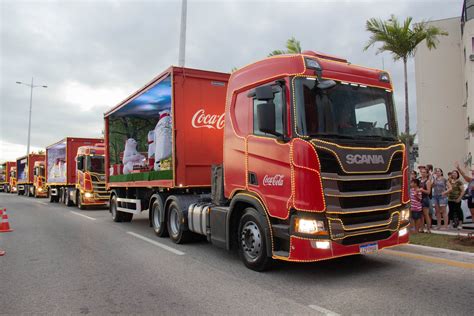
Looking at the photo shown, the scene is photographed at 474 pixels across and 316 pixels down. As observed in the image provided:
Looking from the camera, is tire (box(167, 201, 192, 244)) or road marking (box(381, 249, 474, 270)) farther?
tire (box(167, 201, 192, 244))

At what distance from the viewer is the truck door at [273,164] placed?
17.3 feet

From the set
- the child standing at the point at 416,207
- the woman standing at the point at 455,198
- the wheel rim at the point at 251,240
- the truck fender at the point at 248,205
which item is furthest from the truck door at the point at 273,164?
the woman standing at the point at 455,198

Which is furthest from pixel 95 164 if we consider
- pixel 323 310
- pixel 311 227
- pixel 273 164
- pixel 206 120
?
pixel 323 310

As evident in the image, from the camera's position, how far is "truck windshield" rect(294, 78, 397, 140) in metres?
5.24

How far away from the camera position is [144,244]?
859cm

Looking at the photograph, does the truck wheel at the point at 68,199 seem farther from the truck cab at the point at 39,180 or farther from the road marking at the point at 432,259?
the road marking at the point at 432,259

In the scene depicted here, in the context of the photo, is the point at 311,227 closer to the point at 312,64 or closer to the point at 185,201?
the point at 312,64

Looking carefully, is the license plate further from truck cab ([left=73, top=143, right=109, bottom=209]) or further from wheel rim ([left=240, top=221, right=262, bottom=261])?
truck cab ([left=73, top=143, right=109, bottom=209])

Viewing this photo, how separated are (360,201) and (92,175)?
52.5 feet

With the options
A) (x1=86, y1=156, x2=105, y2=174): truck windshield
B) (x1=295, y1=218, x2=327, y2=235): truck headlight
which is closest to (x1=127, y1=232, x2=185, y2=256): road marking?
(x1=295, y1=218, x2=327, y2=235): truck headlight

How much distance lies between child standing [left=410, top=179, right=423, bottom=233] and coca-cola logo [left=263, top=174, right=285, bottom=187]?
4.57 metres

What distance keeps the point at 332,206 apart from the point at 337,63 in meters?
2.09

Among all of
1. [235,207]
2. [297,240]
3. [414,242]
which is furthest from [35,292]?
[414,242]

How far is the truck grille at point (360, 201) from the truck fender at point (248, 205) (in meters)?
0.90
